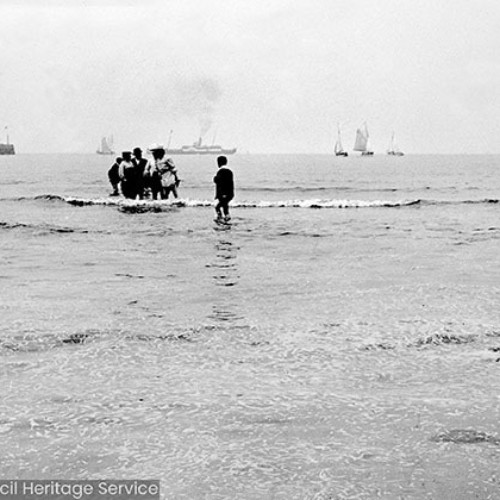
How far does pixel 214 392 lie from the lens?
17.5 feet

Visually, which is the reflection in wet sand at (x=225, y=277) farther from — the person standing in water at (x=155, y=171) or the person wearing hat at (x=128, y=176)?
the person wearing hat at (x=128, y=176)

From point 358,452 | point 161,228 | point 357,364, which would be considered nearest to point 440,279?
point 357,364

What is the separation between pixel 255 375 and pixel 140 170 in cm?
2027

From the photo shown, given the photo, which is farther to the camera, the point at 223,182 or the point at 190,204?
the point at 190,204

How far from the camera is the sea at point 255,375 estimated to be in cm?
403

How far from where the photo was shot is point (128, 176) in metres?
25.6

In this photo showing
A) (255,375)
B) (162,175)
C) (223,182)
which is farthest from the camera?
(162,175)

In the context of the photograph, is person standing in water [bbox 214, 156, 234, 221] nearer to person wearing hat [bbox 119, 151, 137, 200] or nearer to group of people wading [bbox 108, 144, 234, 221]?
group of people wading [bbox 108, 144, 234, 221]

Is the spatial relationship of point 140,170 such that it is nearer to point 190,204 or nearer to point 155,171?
point 155,171

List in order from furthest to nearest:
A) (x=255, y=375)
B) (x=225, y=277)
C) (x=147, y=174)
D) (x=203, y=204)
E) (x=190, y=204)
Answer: (x=203, y=204) < (x=190, y=204) < (x=147, y=174) < (x=225, y=277) < (x=255, y=375)

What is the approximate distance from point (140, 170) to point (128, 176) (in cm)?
52

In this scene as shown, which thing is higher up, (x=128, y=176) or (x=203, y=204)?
(x=128, y=176)

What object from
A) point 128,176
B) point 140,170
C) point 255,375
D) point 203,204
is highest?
point 140,170

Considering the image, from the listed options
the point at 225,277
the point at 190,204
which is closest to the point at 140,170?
the point at 190,204
